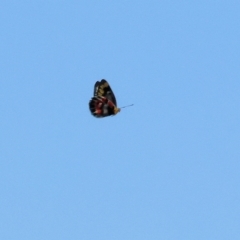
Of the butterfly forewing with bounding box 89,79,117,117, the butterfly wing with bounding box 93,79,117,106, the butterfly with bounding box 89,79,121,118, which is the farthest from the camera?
the butterfly wing with bounding box 93,79,117,106

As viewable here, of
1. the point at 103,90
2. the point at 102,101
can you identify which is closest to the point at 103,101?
the point at 102,101

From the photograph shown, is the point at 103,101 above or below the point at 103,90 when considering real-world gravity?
below

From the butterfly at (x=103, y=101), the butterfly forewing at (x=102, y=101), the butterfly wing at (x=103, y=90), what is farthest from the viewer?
the butterfly wing at (x=103, y=90)

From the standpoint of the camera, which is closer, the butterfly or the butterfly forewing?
the butterfly

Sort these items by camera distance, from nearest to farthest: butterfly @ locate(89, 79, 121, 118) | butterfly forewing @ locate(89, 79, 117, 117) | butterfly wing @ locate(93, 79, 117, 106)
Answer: butterfly @ locate(89, 79, 121, 118)
butterfly forewing @ locate(89, 79, 117, 117)
butterfly wing @ locate(93, 79, 117, 106)

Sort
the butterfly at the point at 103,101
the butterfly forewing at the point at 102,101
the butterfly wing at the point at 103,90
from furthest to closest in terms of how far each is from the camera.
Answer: the butterfly wing at the point at 103,90 → the butterfly forewing at the point at 102,101 → the butterfly at the point at 103,101

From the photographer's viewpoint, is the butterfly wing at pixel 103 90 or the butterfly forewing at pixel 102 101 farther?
the butterfly wing at pixel 103 90

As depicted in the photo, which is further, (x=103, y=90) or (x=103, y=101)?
(x=103, y=90)

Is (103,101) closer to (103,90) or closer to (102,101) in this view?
(102,101)
